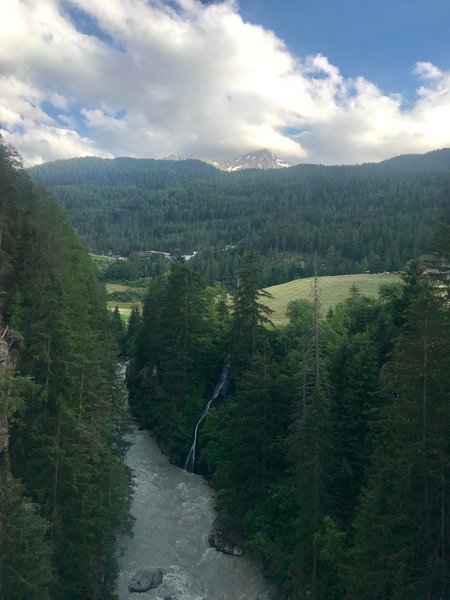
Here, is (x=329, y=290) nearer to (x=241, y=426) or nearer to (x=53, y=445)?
(x=241, y=426)

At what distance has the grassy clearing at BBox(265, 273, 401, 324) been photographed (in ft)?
252

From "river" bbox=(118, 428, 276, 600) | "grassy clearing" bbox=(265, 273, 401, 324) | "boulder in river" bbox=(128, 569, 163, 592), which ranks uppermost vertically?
"grassy clearing" bbox=(265, 273, 401, 324)

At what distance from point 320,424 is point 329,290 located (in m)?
63.7

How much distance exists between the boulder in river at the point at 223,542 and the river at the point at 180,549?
14.6 inches

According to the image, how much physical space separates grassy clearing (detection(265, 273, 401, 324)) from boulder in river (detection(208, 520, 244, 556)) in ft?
125

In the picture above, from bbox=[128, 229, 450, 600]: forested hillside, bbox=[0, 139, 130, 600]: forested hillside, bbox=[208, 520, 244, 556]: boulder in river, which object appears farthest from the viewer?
bbox=[208, 520, 244, 556]: boulder in river

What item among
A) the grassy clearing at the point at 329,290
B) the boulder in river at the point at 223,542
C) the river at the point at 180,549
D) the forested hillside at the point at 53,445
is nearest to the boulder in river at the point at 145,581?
the river at the point at 180,549

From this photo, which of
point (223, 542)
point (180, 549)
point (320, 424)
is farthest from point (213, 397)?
point (320, 424)

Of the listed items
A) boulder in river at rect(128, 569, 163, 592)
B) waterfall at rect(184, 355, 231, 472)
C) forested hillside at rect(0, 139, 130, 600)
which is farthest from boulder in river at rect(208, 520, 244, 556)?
waterfall at rect(184, 355, 231, 472)

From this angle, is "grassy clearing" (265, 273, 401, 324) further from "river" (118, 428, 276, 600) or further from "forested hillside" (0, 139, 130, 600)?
"forested hillside" (0, 139, 130, 600)

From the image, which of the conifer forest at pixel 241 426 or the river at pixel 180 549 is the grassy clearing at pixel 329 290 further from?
the river at pixel 180 549

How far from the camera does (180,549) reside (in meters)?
31.2

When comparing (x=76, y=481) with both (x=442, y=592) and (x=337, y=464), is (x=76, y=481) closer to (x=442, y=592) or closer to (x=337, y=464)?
(x=337, y=464)

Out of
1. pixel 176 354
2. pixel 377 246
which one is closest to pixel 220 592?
pixel 176 354
